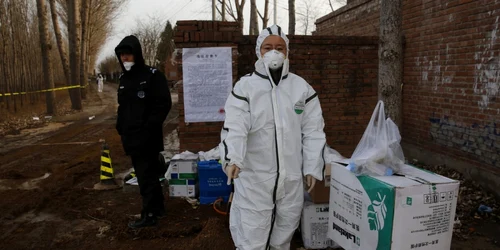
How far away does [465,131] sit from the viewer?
5227mm

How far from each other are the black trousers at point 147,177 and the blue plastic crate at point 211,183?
0.71m

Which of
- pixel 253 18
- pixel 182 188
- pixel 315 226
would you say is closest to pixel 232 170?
pixel 315 226

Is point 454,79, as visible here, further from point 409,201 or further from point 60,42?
point 60,42

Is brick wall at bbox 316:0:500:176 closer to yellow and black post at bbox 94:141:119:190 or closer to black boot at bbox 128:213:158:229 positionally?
black boot at bbox 128:213:158:229

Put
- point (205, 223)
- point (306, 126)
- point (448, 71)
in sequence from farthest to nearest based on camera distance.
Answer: point (448, 71) < point (205, 223) < point (306, 126)

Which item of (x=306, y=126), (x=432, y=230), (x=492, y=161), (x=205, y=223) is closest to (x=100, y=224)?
(x=205, y=223)

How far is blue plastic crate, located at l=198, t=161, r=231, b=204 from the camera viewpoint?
4.77 meters

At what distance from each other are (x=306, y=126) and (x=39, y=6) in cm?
1472

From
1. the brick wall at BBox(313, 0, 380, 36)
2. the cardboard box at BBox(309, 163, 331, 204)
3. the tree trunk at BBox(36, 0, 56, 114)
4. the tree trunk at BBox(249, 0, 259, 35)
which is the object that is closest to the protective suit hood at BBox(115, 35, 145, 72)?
the cardboard box at BBox(309, 163, 331, 204)

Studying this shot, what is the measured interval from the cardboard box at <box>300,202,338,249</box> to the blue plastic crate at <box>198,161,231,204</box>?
154 centimetres

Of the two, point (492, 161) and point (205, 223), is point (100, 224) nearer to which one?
point (205, 223)

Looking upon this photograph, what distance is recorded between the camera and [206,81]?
548cm

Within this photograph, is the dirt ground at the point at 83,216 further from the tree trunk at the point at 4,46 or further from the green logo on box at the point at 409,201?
the tree trunk at the point at 4,46

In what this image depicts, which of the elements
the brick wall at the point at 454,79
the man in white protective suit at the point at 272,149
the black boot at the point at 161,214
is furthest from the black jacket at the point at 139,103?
the brick wall at the point at 454,79
